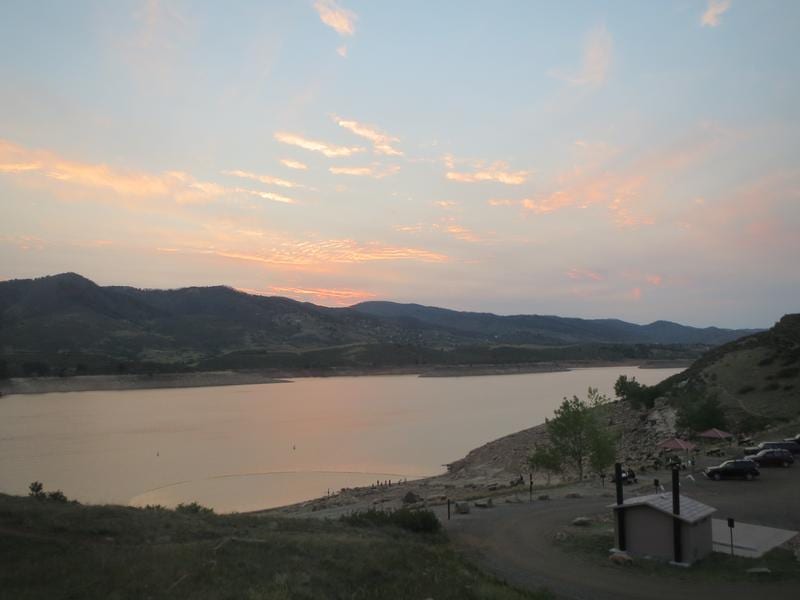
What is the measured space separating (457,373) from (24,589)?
130 meters

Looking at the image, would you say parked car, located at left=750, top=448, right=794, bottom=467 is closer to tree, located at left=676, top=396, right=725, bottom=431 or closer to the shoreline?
tree, located at left=676, top=396, right=725, bottom=431

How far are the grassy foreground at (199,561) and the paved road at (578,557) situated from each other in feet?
4.93

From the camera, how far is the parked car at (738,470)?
22859 mm

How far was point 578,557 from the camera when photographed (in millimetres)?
14375

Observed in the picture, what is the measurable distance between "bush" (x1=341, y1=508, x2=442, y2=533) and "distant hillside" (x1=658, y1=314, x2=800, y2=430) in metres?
27.9

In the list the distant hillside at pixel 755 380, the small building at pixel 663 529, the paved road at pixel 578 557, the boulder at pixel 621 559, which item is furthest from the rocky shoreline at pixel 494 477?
the boulder at pixel 621 559

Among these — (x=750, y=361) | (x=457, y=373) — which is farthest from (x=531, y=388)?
(x=750, y=361)

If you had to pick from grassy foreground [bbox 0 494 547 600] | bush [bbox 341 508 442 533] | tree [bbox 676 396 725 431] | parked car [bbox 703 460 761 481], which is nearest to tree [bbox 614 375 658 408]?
tree [bbox 676 396 725 431]

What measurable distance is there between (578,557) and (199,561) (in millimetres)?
8587

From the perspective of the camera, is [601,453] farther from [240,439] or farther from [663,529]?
[240,439]

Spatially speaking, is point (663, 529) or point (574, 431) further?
point (574, 431)

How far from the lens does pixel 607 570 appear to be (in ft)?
43.9

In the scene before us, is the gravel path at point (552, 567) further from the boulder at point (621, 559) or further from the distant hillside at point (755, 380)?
the distant hillside at point (755, 380)

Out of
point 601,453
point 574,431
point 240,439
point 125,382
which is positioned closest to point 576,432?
point 574,431
